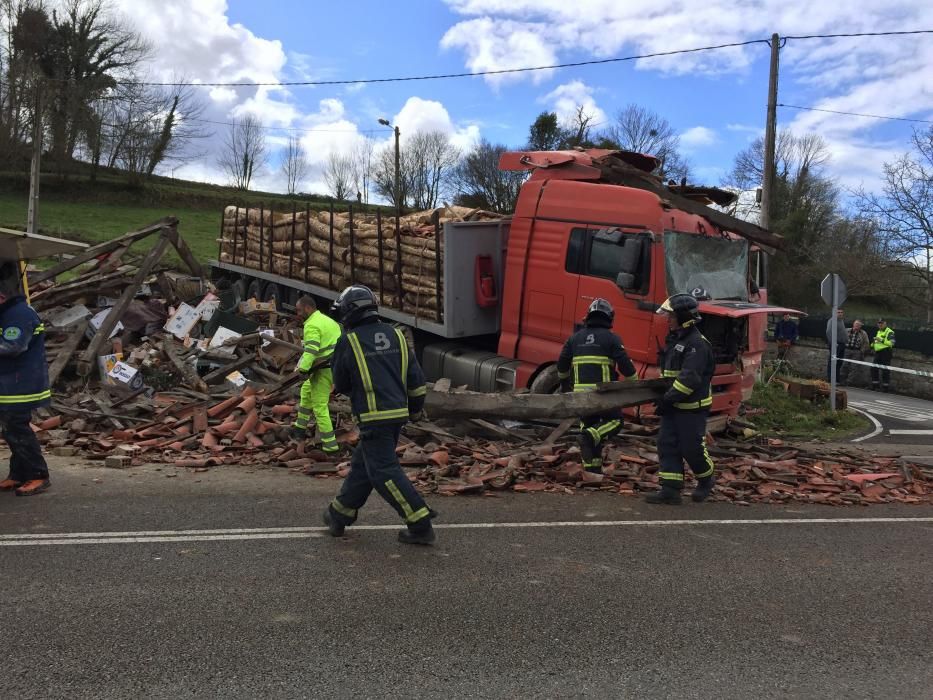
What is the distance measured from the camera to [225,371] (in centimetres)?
1067

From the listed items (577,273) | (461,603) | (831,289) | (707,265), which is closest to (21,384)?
(461,603)

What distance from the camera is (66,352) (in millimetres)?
10344

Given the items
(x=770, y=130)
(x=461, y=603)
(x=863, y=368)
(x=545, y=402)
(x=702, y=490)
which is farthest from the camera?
(x=863, y=368)

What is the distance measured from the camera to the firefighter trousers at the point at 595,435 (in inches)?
279

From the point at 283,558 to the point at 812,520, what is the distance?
432 centimetres

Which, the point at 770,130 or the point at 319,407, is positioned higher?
the point at 770,130

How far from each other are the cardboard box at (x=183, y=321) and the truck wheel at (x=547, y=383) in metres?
6.14

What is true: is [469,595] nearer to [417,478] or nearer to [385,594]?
[385,594]

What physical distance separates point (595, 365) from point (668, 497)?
151 centimetres

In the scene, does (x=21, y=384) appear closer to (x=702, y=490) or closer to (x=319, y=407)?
(x=319, y=407)

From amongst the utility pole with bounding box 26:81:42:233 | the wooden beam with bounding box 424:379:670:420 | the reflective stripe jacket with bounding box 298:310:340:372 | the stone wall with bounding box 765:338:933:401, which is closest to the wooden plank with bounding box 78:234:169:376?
the reflective stripe jacket with bounding box 298:310:340:372

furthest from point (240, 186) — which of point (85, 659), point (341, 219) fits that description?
point (85, 659)

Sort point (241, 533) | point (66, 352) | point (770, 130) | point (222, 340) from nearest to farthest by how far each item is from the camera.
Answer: point (241, 533) → point (66, 352) → point (222, 340) → point (770, 130)

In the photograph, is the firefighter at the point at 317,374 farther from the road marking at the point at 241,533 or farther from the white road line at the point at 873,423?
the white road line at the point at 873,423
